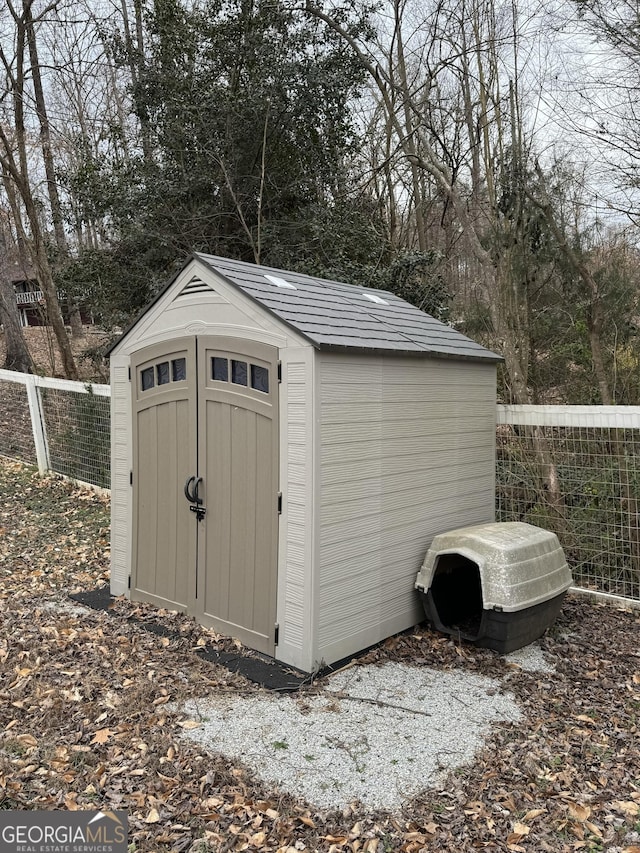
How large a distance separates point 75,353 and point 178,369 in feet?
45.5

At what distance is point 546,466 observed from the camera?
5.38m

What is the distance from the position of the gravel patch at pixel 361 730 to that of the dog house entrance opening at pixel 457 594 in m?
0.72

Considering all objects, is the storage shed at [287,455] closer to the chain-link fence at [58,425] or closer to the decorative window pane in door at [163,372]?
the decorative window pane in door at [163,372]

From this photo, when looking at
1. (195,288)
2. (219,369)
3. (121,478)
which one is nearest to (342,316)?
(219,369)

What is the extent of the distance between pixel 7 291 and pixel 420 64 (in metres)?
10.5

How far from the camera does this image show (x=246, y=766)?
2963 mm

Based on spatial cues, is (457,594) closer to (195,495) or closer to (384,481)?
(384,481)

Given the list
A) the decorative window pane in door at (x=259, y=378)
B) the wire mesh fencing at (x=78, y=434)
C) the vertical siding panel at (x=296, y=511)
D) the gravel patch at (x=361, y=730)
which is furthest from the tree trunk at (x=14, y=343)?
the gravel patch at (x=361, y=730)

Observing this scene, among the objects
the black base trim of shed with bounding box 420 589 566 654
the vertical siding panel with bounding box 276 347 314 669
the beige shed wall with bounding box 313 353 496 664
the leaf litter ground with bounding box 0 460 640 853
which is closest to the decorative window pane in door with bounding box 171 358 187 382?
the vertical siding panel with bounding box 276 347 314 669

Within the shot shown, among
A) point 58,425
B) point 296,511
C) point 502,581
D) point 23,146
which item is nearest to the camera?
point 296,511

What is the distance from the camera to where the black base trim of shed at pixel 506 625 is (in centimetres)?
402

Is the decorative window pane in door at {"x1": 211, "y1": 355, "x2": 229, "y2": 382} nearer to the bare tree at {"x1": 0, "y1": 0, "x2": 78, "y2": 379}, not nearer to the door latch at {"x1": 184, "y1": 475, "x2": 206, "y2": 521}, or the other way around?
the door latch at {"x1": 184, "y1": 475, "x2": 206, "y2": 521}

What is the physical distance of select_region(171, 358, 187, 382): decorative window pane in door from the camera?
15.0ft

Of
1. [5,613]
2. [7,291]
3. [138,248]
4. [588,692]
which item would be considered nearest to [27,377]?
[138,248]
